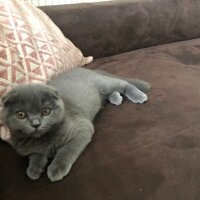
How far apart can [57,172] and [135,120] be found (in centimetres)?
34

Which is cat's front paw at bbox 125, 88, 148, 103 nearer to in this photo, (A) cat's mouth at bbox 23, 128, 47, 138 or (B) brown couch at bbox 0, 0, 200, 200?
(B) brown couch at bbox 0, 0, 200, 200

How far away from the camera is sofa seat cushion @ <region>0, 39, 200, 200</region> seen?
0.82 meters

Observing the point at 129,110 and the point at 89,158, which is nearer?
the point at 89,158

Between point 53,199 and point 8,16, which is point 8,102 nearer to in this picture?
point 53,199

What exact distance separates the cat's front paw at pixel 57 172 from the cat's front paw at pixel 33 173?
30mm

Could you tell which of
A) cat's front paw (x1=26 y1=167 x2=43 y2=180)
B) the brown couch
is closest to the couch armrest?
the brown couch

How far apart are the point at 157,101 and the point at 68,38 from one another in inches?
24.5

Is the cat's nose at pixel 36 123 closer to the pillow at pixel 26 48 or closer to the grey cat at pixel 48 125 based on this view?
the grey cat at pixel 48 125

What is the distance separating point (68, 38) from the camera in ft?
5.20

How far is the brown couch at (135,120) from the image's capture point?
83 centimetres

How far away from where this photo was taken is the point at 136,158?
901 mm

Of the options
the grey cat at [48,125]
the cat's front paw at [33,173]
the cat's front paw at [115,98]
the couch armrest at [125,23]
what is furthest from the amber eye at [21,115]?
the couch armrest at [125,23]

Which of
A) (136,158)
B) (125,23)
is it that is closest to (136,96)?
(136,158)

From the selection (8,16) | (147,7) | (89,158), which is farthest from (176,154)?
(147,7)
